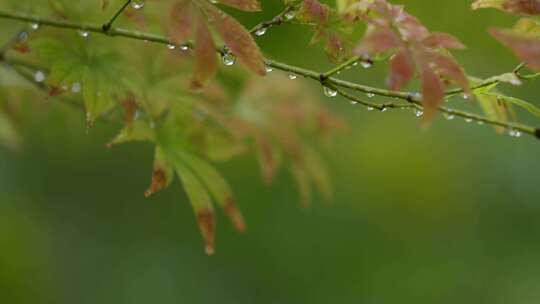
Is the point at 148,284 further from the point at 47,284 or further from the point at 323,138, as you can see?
the point at 323,138

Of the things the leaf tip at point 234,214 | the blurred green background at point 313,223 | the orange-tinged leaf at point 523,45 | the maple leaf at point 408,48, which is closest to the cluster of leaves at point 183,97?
the leaf tip at point 234,214

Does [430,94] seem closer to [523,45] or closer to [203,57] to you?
[523,45]

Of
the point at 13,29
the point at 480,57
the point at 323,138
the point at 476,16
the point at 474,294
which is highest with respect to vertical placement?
the point at 13,29

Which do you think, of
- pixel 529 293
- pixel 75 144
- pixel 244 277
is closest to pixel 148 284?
pixel 244 277

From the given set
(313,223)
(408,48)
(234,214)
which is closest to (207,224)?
(234,214)

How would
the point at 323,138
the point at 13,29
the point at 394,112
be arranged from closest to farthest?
the point at 13,29
the point at 323,138
the point at 394,112

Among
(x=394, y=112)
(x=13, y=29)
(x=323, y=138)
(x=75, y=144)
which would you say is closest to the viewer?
(x=13, y=29)

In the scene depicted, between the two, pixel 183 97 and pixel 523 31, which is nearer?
pixel 523 31

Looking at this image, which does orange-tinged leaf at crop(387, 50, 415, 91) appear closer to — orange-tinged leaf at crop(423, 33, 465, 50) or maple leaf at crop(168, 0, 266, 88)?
orange-tinged leaf at crop(423, 33, 465, 50)
